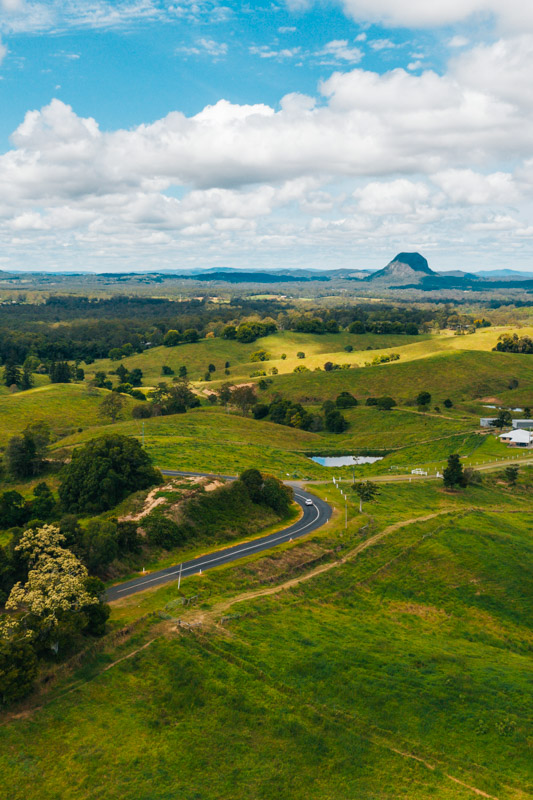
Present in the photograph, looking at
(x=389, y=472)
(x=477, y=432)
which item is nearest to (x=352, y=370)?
(x=477, y=432)

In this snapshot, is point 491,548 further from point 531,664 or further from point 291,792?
point 291,792

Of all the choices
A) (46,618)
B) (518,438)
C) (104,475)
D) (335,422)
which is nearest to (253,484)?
(104,475)

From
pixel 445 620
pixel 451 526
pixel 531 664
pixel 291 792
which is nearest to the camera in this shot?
pixel 291 792

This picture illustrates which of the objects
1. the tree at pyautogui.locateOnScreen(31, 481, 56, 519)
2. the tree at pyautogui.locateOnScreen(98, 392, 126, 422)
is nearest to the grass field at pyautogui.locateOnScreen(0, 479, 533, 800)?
the tree at pyautogui.locateOnScreen(31, 481, 56, 519)

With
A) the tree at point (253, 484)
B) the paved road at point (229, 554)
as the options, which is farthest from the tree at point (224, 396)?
the tree at point (253, 484)

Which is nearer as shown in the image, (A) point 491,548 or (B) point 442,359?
(A) point 491,548

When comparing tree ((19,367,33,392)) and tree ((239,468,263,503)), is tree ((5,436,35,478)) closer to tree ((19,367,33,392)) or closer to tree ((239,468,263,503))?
tree ((239,468,263,503))

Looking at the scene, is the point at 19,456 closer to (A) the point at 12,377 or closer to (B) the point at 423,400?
(B) the point at 423,400
